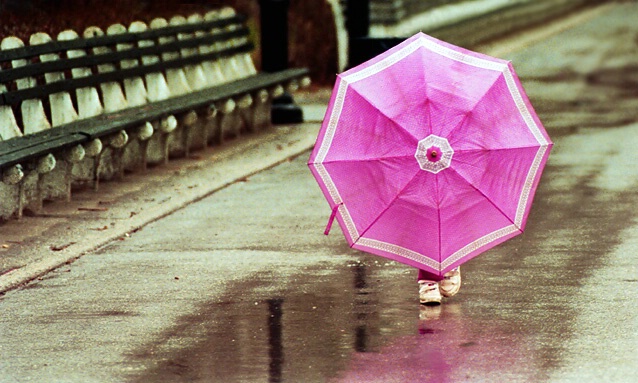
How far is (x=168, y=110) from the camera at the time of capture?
13.0 meters

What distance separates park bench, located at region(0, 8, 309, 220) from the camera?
10906 mm

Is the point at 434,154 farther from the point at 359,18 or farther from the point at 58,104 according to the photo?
the point at 359,18

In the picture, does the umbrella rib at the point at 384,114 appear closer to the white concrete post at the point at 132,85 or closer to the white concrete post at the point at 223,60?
the white concrete post at the point at 132,85

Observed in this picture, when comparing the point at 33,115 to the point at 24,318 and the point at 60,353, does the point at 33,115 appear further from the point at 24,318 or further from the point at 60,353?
the point at 60,353

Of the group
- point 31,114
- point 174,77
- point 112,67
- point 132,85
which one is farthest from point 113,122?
point 174,77

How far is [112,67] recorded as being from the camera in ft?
44.6

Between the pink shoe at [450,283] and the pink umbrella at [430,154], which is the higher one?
the pink umbrella at [430,154]

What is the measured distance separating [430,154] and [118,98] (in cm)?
669

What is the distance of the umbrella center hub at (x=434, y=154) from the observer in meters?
7.16

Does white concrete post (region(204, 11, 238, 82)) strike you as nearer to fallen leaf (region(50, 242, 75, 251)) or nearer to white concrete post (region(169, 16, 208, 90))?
white concrete post (region(169, 16, 208, 90))

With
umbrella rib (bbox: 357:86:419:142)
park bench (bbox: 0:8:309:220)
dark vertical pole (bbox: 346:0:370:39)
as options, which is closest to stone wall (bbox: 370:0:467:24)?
dark vertical pole (bbox: 346:0:370:39)

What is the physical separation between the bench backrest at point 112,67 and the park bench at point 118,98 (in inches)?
0.4

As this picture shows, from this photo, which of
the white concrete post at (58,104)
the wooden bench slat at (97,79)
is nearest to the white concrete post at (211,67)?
the wooden bench slat at (97,79)

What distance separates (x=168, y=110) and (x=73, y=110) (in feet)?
3.10
